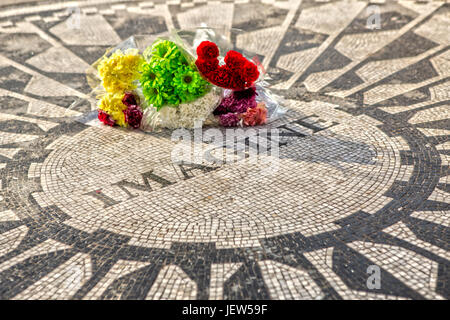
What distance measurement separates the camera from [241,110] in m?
8.07

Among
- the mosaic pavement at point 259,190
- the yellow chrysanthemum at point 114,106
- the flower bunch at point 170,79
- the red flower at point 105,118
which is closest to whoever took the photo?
the mosaic pavement at point 259,190

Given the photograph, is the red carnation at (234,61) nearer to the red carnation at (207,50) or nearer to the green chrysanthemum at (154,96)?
the red carnation at (207,50)

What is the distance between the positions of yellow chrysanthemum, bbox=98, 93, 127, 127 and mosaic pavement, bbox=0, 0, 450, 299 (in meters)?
0.25

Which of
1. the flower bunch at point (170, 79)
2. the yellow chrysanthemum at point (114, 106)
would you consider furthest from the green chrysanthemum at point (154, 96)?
the yellow chrysanthemum at point (114, 106)

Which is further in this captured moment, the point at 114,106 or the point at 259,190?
the point at 114,106

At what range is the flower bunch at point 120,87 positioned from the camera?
26.5 feet

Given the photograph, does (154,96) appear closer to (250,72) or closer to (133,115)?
(133,115)

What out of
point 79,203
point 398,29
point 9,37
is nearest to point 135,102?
point 79,203

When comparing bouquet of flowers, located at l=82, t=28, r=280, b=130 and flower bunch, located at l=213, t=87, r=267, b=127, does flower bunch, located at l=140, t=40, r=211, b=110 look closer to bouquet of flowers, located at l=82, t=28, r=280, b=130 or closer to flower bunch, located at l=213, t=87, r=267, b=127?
bouquet of flowers, located at l=82, t=28, r=280, b=130

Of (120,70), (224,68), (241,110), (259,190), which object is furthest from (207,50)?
(259,190)

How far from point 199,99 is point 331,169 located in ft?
7.53

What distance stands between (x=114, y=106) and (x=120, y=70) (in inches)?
22.1

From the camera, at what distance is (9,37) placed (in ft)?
38.4

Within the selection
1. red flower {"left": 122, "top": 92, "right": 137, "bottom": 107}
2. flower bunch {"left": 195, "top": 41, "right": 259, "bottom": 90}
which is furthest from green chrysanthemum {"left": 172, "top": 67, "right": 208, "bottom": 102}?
red flower {"left": 122, "top": 92, "right": 137, "bottom": 107}
